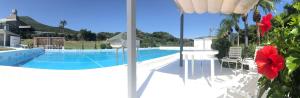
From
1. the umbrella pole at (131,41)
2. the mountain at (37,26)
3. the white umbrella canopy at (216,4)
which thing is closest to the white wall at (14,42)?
the mountain at (37,26)

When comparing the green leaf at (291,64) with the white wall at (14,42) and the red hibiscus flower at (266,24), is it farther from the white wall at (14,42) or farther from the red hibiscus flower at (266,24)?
the white wall at (14,42)

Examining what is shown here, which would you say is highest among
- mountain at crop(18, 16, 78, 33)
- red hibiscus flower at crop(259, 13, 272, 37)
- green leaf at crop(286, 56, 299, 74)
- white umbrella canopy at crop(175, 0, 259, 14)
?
mountain at crop(18, 16, 78, 33)

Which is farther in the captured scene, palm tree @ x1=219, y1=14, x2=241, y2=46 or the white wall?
the white wall

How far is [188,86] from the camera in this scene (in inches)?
233

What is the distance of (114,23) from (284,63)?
3779cm

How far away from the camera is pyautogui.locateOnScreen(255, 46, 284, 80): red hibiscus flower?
1.16 meters

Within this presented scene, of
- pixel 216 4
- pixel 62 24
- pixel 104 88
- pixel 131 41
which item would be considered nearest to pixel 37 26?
pixel 62 24

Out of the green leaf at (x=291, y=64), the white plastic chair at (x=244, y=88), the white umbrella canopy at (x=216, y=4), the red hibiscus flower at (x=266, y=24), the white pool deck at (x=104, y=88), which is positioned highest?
the white umbrella canopy at (x=216, y=4)

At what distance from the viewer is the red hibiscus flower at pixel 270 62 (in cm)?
116

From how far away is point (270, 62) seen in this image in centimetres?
119

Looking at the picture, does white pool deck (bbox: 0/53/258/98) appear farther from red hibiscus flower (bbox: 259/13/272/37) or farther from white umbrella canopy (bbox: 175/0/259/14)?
red hibiscus flower (bbox: 259/13/272/37)

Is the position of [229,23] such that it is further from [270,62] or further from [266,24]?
[270,62]

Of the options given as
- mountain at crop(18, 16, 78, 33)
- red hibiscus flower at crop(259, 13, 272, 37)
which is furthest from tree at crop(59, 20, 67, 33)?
red hibiscus flower at crop(259, 13, 272, 37)

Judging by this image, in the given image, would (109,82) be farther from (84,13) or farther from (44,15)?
(44,15)
